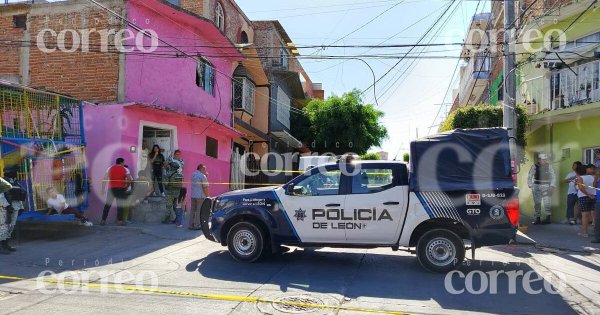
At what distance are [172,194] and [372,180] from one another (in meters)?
5.97

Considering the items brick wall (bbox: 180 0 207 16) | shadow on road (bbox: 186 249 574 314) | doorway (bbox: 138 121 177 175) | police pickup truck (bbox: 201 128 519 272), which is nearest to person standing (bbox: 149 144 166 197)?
doorway (bbox: 138 121 177 175)

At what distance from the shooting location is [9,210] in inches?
326

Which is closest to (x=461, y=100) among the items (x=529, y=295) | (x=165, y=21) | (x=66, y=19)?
(x=165, y=21)

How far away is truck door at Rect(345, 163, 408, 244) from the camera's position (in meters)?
7.36

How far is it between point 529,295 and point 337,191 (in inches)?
120

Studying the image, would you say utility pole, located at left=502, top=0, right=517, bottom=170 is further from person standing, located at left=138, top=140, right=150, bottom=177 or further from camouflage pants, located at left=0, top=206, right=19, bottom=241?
camouflage pants, located at left=0, top=206, right=19, bottom=241

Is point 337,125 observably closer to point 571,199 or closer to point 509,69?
point 571,199

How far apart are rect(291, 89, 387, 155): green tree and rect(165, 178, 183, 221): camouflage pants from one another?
64.2 ft

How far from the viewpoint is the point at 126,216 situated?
11539mm

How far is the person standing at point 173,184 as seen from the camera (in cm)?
1154

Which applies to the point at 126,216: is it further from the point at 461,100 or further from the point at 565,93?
the point at 461,100

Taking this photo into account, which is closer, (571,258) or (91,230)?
(571,258)

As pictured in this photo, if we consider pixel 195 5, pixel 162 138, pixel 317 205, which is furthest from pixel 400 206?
pixel 195 5

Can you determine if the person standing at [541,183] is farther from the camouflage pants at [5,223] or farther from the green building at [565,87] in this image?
the camouflage pants at [5,223]
